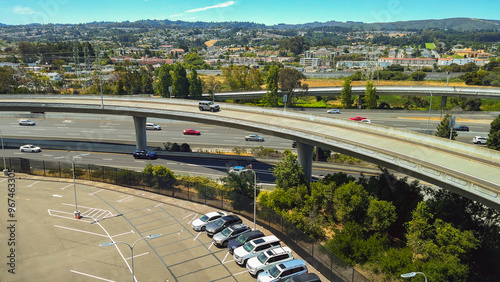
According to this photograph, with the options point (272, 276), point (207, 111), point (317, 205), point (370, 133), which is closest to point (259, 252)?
point (272, 276)

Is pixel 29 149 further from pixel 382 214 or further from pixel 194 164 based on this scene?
pixel 382 214

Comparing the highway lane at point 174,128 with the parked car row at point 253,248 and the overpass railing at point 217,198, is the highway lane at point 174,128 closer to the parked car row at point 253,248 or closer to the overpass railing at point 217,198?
the overpass railing at point 217,198

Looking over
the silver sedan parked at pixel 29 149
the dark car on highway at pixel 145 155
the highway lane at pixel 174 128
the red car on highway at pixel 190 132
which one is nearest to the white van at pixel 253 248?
the dark car on highway at pixel 145 155

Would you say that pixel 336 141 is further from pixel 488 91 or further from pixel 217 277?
pixel 488 91

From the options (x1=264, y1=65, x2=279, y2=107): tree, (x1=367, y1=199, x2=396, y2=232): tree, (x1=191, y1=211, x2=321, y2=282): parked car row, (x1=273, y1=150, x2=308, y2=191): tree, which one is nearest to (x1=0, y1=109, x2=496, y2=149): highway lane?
(x1=264, y1=65, x2=279, y2=107): tree

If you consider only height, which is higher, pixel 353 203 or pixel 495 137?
pixel 495 137

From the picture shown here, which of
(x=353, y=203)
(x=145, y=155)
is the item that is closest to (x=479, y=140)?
(x=353, y=203)
